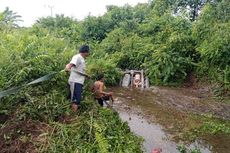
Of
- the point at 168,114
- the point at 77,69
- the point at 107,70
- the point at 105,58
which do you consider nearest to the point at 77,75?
the point at 77,69

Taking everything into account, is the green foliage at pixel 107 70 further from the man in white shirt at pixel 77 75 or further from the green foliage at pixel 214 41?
the man in white shirt at pixel 77 75

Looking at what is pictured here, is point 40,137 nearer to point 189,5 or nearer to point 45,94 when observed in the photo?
point 45,94

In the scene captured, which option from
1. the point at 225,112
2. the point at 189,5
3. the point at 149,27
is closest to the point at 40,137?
the point at 225,112

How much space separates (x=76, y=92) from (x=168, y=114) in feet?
14.9

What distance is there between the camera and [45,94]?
713cm

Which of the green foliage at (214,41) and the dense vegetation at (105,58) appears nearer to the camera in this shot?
the dense vegetation at (105,58)

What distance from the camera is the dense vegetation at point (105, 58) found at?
19.3ft

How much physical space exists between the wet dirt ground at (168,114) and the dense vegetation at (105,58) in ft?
4.82

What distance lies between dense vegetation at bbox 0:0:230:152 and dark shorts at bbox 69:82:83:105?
0.19 metres

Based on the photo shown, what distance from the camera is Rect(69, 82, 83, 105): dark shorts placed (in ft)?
23.5

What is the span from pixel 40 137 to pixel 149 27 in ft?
50.3

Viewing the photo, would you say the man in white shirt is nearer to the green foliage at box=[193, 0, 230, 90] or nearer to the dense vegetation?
the dense vegetation

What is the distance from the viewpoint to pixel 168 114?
10984 mm

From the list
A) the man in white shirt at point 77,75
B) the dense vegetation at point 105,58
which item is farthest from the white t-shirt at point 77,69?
the dense vegetation at point 105,58
